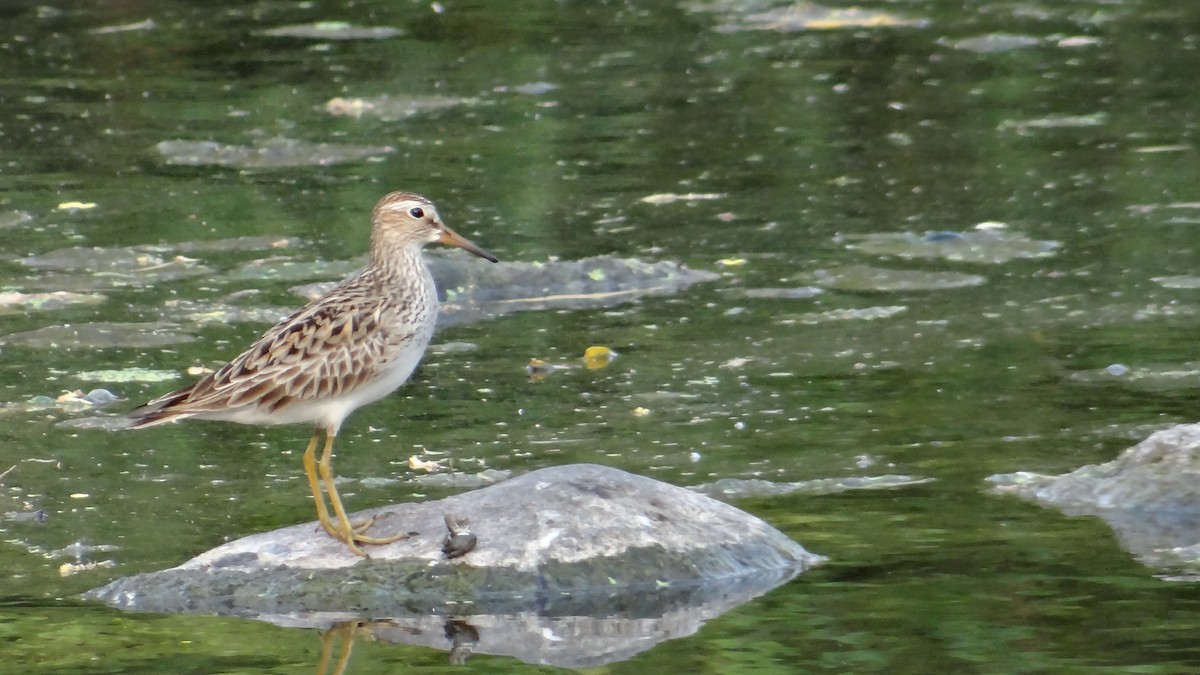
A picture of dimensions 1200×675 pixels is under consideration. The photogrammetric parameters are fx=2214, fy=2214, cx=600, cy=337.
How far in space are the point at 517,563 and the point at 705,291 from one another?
14.4 ft

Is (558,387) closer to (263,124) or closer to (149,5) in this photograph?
(263,124)

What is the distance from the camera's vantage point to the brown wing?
23.0 ft

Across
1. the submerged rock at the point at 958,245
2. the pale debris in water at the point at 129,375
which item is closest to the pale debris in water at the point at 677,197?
the submerged rock at the point at 958,245

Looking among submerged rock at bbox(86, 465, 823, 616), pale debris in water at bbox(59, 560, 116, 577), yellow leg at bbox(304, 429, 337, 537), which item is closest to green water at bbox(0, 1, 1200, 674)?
pale debris in water at bbox(59, 560, 116, 577)

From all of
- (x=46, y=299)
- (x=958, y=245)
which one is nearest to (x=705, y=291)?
(x=958, y=245)

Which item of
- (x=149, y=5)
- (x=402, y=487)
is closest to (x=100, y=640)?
(x=402, y=487)

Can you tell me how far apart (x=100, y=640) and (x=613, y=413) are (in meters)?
2.97

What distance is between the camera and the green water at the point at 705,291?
626 cm

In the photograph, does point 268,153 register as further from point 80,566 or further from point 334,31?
point 80,566

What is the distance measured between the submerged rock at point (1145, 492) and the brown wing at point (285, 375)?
218cm

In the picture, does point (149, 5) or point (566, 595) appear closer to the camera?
point (566, 595)

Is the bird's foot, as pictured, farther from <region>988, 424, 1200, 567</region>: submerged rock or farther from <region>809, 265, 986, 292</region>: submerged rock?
<region>809, 265, 986, 292</region>: submerged rock

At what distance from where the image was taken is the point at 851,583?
6.43m

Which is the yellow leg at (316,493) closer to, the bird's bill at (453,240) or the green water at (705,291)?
the green water at (705,291)
